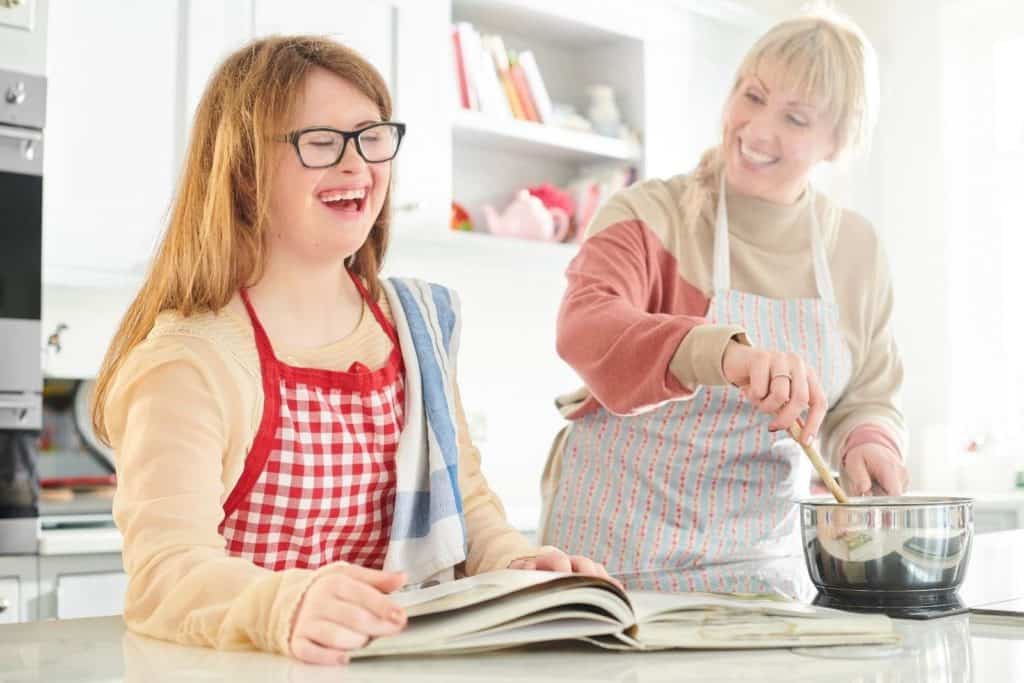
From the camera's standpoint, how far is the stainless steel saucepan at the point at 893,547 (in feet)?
3.32

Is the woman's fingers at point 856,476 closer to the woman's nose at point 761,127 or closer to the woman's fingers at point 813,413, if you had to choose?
the woman's fingers at point 813,413

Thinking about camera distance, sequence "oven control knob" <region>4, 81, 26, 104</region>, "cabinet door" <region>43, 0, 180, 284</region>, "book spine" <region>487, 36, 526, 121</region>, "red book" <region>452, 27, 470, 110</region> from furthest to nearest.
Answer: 1. "book spine" <region>487, 36, 526, 121</region>
2. "red book" <region>452, 27, 470, 110</region>
3. "cabinet door" <region>43, 0, 180, 284</region>
4. "oven control knob" <region>4, 81, 26, 104</region>

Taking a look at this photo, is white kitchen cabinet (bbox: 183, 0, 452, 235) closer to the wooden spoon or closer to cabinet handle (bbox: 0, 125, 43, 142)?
cabinet handle (bbox: 0, 125, 43, 142)

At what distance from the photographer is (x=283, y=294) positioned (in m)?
1.11

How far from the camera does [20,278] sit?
2.30 m

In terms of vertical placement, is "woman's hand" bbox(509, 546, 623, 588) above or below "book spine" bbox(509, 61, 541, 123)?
below

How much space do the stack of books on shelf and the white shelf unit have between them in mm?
51

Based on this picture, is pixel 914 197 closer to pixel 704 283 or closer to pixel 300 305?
pixel 704 283

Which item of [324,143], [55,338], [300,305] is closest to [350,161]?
[324,143]

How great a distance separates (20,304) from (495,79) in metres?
1.47

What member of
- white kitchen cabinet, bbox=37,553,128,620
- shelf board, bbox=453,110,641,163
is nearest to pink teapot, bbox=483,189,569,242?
shelf board, bbox=453,110,641,163

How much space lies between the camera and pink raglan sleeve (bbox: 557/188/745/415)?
124cm

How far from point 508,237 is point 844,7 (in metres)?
1.77

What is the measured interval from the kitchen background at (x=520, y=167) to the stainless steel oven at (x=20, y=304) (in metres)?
0.04
